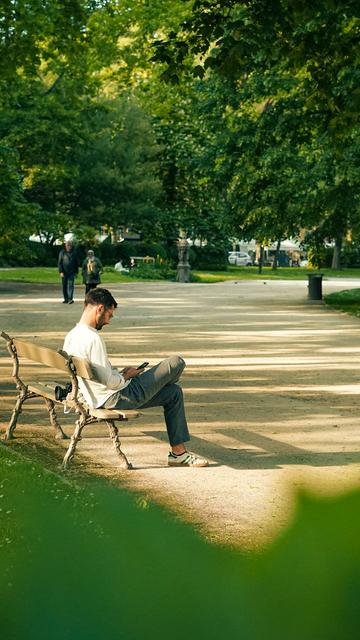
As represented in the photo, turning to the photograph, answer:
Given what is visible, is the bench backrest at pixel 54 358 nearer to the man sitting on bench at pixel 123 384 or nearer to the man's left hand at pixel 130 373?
the man sitting on bench at pixel 123 384

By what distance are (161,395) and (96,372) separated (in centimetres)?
51

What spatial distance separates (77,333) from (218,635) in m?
6.29

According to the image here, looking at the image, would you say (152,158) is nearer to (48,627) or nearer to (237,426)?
(237,426)

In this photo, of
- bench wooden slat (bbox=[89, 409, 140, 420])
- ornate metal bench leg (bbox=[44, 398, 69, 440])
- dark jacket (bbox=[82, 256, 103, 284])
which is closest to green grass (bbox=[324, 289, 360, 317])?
dark jacket (bbox=[82, 256, 103, 284])

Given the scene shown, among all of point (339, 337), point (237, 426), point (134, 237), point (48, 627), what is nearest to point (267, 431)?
point (237, 426)

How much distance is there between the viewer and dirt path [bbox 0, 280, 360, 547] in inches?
259

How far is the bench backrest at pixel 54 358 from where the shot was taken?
8.16m

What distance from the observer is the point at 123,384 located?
8398 mm

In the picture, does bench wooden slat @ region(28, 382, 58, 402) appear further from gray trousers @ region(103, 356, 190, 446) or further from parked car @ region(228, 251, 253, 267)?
parked car @ region(228, 251, 253, 267)

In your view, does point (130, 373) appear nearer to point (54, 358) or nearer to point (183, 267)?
point (54, 358)

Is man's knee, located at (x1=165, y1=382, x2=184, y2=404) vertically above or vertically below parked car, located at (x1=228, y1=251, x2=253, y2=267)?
above

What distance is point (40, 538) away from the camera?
3805 mm

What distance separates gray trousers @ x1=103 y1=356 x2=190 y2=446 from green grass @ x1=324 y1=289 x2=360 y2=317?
21.0 meters

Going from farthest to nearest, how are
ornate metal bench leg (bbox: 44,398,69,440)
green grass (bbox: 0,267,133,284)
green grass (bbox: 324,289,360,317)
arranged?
green grass (bbox: 0,267,133,284) < green grass (bbox: 324,289,360,317) < ornate metal bench leg (bbox: 44,398,69,440)
